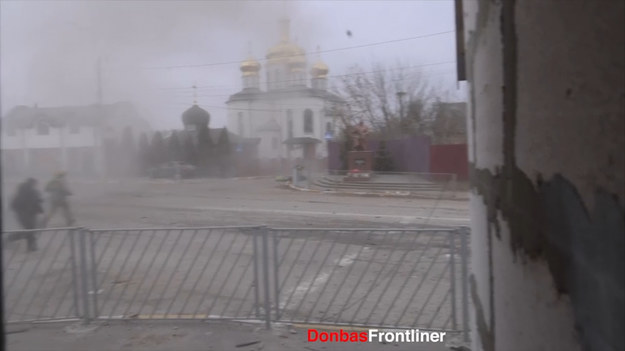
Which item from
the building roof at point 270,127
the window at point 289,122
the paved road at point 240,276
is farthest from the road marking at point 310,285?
the building roof at point 270,127

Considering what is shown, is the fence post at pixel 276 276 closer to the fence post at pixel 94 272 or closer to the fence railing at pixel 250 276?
the fence railing at pixel 250 276

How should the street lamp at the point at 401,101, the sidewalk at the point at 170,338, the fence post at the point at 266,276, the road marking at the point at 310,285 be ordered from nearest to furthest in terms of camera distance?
→ the sidewalk at the point at 170,338 < the fence post at the point at 266,276 < the road marking at the point at 310,285 < the street lamp at the point at 401,101

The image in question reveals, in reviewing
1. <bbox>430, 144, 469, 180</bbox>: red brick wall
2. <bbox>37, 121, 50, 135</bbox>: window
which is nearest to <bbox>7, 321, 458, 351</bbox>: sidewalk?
<bbox>37, 121, 50, 135</bbox>: window

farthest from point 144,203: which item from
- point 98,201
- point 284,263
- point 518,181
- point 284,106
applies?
point 518,181

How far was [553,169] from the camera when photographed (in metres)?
1.74

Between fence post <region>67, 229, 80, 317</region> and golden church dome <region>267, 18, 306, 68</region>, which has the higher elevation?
golden church dome <region>267, 18, 306, 68</region>

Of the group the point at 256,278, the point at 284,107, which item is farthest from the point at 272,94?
the point at 256,278

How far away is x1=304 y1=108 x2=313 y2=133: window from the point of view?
2180 cm

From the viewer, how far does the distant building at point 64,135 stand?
8523 mm

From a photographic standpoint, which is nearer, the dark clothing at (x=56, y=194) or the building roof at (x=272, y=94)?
the dark clothing at (x=56, y=194)

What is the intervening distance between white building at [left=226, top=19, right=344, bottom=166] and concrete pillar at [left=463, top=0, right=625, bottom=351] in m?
9.17

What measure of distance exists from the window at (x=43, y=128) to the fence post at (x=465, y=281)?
24.9 ft

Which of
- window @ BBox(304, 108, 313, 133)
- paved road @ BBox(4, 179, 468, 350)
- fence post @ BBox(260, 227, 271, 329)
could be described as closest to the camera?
Answer: fence post @ BBox(260, 227, 271, 329)

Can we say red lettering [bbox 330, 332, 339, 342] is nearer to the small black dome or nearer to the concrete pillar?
the concrete pillar
